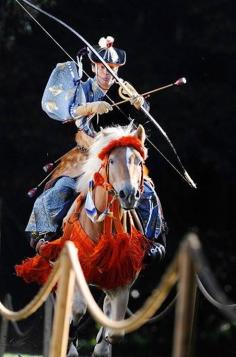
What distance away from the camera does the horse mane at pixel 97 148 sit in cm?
758

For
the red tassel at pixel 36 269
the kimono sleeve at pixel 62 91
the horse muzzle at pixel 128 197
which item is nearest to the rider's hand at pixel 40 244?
the red tassel at pixel 36 269

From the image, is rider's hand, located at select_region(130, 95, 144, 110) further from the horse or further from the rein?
the rein

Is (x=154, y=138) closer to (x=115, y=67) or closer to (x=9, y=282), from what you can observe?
(x=9, y=282)

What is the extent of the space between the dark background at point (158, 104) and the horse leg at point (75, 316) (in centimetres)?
428

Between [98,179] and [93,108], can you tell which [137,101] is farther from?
[98,179]

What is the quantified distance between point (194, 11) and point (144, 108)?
4.42 meters

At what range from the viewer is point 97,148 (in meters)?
7.67

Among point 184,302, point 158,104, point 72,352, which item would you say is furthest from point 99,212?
point 158,104

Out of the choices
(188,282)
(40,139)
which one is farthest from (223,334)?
(188,282)

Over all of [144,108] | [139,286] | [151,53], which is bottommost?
[139,286]

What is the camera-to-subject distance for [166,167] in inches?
489

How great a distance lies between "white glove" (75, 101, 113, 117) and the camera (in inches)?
310

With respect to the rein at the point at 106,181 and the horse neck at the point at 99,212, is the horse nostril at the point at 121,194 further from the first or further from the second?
the horse neck at the point at 99,212

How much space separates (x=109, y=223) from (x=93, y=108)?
76 centimetres
